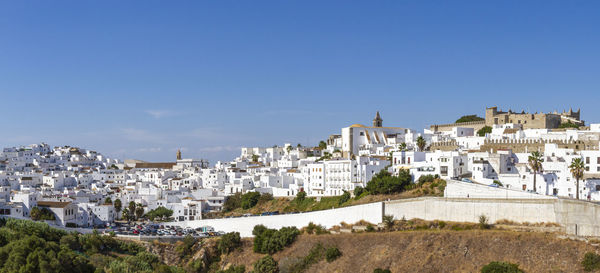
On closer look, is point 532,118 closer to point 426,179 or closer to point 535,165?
point 426,179

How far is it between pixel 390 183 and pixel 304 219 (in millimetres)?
6902

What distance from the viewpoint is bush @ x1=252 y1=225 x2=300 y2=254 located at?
37.7 meters

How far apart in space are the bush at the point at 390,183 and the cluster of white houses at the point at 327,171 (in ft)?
4.31

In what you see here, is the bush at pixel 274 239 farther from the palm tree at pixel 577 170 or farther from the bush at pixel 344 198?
the palm tree at pixel 577 170

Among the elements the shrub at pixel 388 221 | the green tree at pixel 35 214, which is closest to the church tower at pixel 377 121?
the shrub at pixel 388 221

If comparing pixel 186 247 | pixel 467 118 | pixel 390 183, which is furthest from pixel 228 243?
pixel 467 118

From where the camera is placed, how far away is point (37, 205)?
4969 cm

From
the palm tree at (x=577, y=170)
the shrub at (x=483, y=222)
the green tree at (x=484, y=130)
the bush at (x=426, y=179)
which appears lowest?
the shrub at (x=483, y=222)

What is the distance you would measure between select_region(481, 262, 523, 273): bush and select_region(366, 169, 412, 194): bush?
16078 mm

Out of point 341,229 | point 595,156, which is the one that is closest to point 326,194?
point 341,229

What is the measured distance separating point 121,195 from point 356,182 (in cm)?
2547

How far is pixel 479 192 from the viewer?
113 feet

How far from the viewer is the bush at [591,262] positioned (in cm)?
2522

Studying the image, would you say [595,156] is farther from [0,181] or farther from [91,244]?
[0,181]
